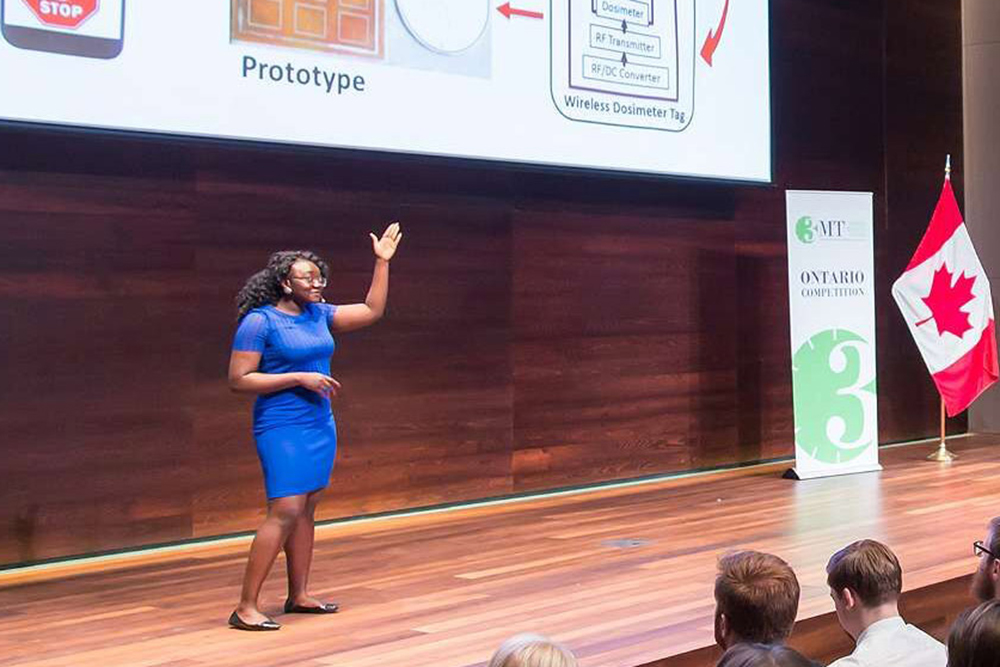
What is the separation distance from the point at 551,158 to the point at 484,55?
55 centimetres

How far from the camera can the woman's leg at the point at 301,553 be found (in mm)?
4062

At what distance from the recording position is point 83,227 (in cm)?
498

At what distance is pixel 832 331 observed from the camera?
23.5 ft

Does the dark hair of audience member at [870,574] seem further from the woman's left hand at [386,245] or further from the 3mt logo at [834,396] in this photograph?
the 3mt logo at [834,396]

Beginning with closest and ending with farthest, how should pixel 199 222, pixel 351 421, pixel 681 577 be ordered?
pixel 681 577 < pixel 199 222 < pixel 351 421

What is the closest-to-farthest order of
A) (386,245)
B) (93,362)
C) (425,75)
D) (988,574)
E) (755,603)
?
(755,603) → (988,574) → (386,245) → (93,362) → (425,75)

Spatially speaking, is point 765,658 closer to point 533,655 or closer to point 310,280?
point 533,655

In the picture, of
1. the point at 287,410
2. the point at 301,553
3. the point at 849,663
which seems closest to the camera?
the point at 849,663

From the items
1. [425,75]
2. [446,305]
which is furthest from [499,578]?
[425,75]

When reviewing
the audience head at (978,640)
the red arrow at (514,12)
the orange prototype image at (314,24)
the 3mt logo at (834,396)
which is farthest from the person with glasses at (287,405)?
the 3mt logo at (834,396)

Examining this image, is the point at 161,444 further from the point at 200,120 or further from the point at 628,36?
the point at 628,36

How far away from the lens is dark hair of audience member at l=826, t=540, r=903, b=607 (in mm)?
2471

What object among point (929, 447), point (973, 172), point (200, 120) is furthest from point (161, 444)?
point (973, 172)

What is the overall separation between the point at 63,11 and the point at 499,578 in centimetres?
229
